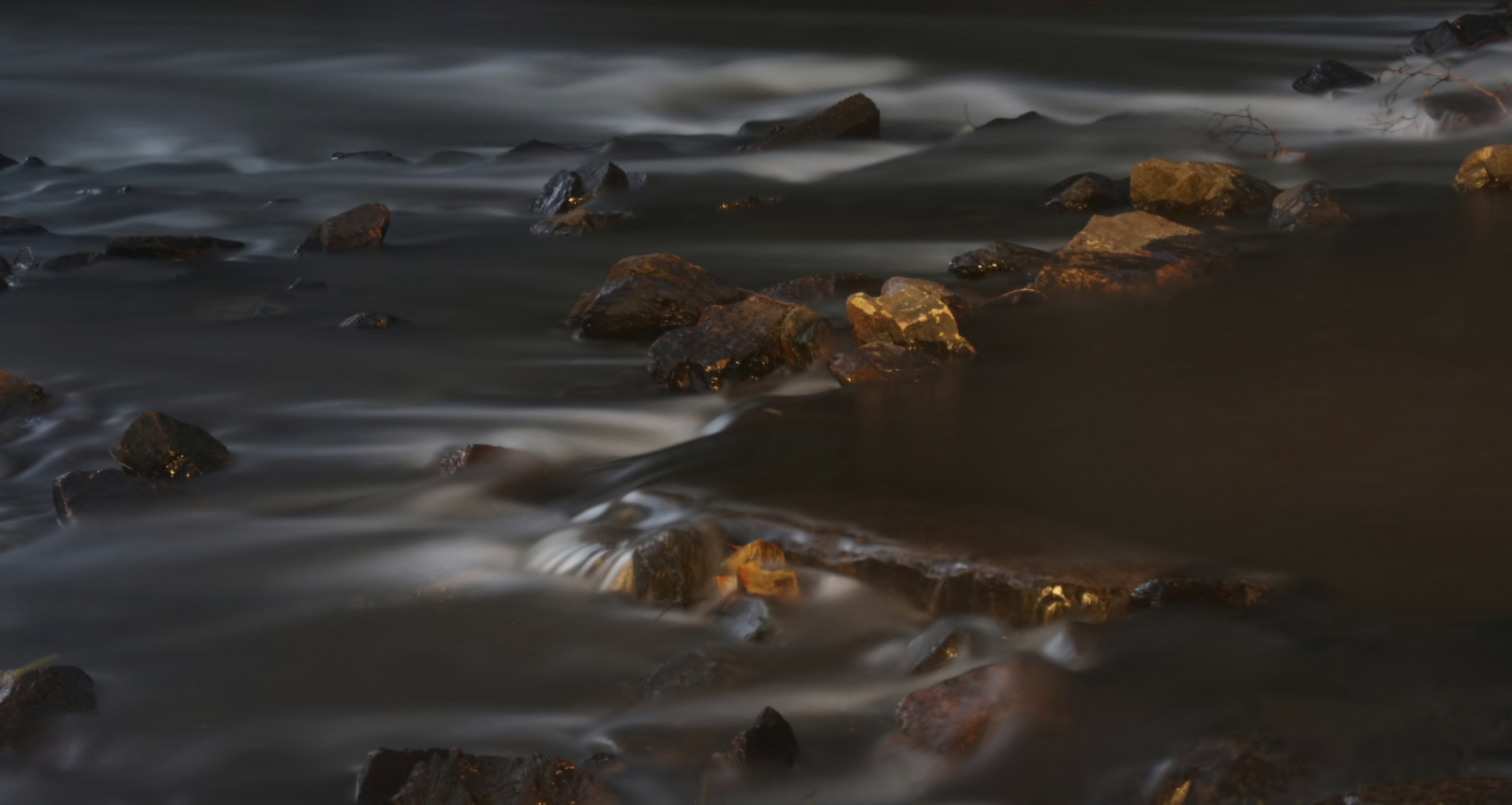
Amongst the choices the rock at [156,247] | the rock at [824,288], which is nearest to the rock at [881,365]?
the rock at [824,288]

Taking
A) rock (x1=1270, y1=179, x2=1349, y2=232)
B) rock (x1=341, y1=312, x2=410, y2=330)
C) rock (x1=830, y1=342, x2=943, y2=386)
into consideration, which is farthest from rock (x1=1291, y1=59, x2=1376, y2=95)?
rock (x1=341, y1=312, x2=410, y2=330)

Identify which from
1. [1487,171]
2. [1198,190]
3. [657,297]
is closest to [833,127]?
[1198,190]

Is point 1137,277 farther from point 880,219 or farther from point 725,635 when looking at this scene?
point 725,635

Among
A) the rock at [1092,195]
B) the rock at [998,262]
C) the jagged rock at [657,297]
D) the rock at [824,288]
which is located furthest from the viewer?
the rock at [1092,195]

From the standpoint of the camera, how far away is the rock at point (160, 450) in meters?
3.31

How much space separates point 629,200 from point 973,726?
5154 millimetres

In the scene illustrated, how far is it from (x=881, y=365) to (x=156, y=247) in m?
3.93

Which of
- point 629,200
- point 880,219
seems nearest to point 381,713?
point 880,219

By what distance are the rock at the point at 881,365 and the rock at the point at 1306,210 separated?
2.15 meters

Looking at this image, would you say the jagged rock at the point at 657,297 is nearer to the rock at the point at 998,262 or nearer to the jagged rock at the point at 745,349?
the jagged rock at the point at 745,349

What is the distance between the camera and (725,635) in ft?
8.08

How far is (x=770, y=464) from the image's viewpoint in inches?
123

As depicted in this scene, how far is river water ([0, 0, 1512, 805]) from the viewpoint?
2.17 meters

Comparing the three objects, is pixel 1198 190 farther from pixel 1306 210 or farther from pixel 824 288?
pixel 824 288
